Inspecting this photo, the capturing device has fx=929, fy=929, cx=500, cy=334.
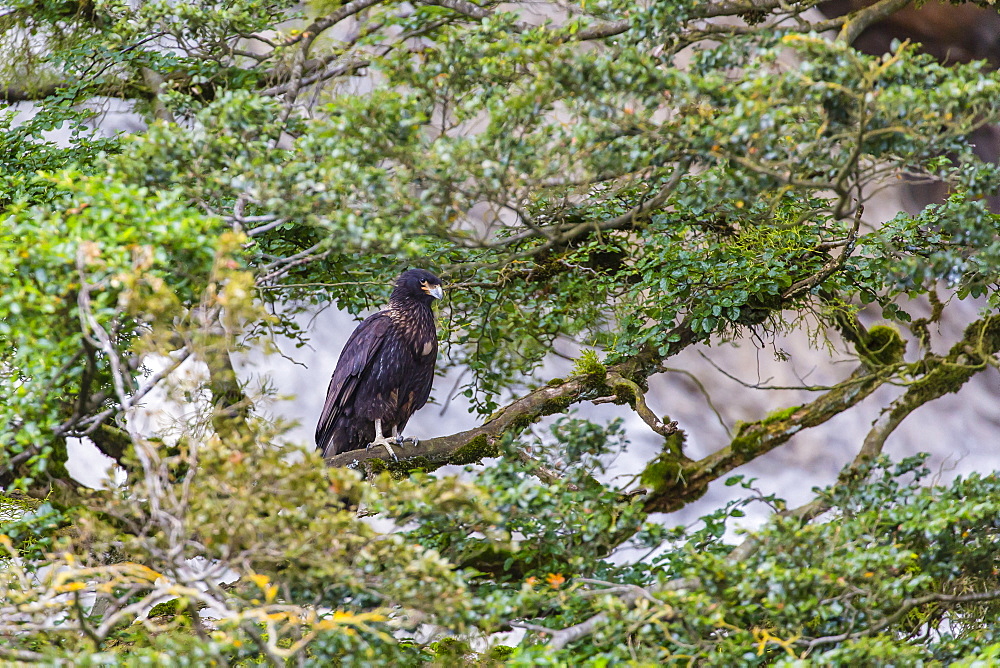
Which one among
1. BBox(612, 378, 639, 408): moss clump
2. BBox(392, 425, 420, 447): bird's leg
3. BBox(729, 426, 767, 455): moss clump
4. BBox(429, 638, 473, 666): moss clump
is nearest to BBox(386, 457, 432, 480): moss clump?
BBox(392, 425, 420, 447): bird's leg

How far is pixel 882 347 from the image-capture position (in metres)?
3.90

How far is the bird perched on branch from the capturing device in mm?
4277

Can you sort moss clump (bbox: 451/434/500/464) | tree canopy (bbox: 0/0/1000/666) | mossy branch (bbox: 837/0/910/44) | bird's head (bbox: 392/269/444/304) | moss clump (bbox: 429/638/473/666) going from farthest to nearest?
bird's head (bbox: 392/269/444/304) < moss clump (bbox: 451/434/500/464) < mossy branch (bbox: 837/0/910/44) < moss clump (bbox: 429/638/473/666) < tree canopy (bbox: 0/0/1000/666)

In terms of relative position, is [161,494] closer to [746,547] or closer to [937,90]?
[746,547]

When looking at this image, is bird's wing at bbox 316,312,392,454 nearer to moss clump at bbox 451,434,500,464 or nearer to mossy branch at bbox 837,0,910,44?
moss clump at bbox 451,434,500,464

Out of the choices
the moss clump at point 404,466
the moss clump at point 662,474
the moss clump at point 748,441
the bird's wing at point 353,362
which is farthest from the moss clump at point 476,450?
the moss clump at point 748,441

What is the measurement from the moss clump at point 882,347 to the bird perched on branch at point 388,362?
6.10 ft

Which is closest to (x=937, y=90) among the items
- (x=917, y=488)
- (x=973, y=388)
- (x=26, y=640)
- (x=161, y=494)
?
(x=917, y=488)

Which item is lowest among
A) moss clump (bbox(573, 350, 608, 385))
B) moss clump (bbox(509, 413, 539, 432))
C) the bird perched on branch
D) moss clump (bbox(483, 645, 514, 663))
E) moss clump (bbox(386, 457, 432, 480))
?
moss clump (bbox(483, 645, 514, 663))

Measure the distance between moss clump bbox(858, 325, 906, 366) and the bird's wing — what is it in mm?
2091

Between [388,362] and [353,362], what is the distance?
16 centimetres

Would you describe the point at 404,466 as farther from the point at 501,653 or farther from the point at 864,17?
the point at 864,17

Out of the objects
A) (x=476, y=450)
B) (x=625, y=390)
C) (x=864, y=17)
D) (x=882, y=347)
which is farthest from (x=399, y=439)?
(x=864, y=17)

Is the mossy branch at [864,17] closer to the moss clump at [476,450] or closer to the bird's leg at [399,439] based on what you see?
the moss clump at [476,450]
